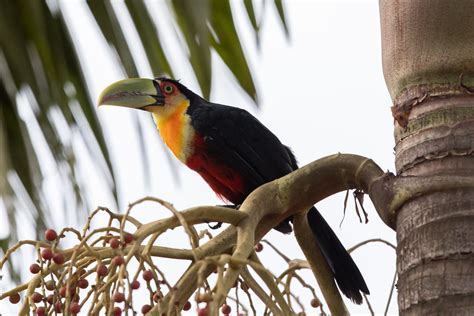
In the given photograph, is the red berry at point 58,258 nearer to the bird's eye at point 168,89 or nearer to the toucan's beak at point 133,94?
the toucan's beak at point 133,94

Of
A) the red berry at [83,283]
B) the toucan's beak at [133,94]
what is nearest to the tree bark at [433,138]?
the red berry at [83,283]

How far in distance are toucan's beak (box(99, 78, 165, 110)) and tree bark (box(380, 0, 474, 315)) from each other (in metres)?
1.62

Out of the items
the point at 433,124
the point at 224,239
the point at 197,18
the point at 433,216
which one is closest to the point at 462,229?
the point at 433,216

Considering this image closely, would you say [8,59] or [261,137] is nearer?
[8,59]

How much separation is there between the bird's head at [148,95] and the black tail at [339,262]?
2.94ft

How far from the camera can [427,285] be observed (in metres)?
2.15

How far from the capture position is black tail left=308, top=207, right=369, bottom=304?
3180mm

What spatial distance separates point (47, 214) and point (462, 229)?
839 millimetres

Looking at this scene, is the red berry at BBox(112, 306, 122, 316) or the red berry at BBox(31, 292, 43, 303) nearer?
the red berry at BBox(112, 306, 122, 316)

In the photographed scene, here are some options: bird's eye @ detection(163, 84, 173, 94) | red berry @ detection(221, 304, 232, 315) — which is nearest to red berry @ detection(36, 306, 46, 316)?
red berry @ detection(221, 304, 232, 315)

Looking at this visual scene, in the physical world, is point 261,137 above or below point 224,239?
above

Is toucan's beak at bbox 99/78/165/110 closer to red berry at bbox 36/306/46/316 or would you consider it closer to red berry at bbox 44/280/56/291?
red berry at bbox 44/280/56/291

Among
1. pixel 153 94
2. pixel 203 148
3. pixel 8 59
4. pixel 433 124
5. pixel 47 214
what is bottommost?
pixel 47 214

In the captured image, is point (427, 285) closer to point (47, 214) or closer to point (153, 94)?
point (47, 214)
